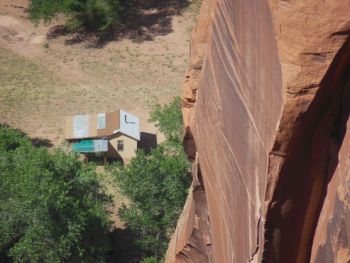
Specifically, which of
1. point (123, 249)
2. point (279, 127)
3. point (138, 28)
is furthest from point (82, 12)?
point (279, 127)

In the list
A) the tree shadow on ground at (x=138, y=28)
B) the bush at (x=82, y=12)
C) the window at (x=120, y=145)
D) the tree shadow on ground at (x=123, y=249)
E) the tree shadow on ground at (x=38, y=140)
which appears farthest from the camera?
the tree shadow on ground at (x=138, y=28)

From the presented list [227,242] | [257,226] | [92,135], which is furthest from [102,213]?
[257,226]

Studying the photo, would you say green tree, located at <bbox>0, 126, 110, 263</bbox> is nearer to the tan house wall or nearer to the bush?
the tan house wall

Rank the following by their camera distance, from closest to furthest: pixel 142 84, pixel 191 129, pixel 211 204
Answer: pixel 211 204 → pixel 191 129 → pixel 142 84

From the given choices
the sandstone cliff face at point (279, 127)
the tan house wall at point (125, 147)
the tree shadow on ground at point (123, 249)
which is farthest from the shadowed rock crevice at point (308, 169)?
the tan house wall at point (125, 147)

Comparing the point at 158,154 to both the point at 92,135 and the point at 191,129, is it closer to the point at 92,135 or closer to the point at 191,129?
the point at 92,135

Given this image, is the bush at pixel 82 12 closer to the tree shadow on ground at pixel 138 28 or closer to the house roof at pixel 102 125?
the tree shadow on ground at pixel 138 28

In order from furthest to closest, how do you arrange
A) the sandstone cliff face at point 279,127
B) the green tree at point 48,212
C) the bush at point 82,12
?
the bush at point 82,12
the green tree at point 48,212
the sandstone cliff face at point 279,127
